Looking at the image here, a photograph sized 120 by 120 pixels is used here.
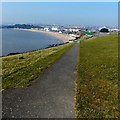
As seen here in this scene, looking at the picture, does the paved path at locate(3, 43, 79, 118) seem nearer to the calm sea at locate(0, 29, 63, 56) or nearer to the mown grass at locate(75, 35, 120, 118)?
the mown grass at locate(75, 35, 120, 118)

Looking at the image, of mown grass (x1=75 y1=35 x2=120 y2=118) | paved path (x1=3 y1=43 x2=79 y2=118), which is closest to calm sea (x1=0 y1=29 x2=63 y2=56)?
paved path (x1=3 y1=43 x2=79 y2=118)

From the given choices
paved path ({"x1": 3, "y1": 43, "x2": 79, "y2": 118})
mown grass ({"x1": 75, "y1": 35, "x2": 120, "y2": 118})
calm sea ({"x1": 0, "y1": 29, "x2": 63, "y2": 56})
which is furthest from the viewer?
calm sea ({"x1": 0, "y1": 29, "x2": 63, "y2": 56})

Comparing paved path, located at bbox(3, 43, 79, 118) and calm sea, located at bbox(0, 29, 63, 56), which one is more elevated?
calm sea, located at bbox(0, 29, 63, 56)

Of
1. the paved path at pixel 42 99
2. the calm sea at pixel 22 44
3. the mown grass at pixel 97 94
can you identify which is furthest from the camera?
the calm sea at pixel 22 44

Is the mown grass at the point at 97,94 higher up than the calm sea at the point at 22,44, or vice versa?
the calm sea at the point at 22,44

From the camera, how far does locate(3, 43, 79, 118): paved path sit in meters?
6.92

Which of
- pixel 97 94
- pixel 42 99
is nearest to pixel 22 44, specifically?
pixel 42 99

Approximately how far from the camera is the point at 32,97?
8.49 m

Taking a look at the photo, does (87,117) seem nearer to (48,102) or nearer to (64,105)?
(64,105)

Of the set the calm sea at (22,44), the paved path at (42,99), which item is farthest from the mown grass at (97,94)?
the calm sea at (22,44)

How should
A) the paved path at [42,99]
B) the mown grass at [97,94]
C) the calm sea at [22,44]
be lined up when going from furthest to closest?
the calm sea at [22,44]
the mown grass at [97,94]
the paved path at [42,99]

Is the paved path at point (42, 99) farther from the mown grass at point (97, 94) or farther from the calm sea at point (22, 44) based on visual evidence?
the calm sea at point (22, 44)

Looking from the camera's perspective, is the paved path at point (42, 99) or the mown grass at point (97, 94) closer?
the paved path at point (42, 99)

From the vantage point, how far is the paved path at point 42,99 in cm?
692
